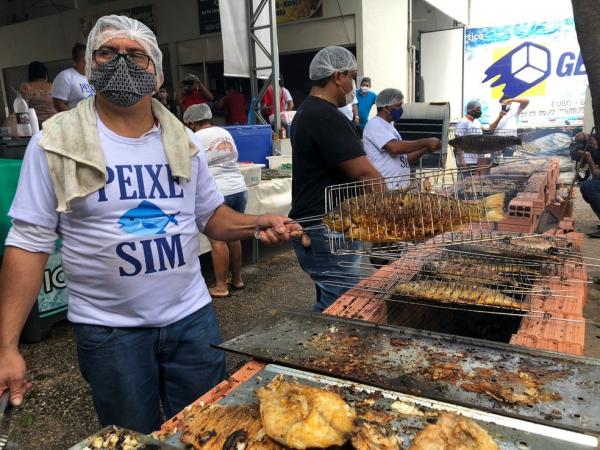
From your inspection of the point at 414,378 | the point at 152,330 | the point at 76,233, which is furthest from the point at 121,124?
the point at 414,378

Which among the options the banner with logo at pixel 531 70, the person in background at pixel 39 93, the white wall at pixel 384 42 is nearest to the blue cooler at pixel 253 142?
the person in background at pixel 39 93

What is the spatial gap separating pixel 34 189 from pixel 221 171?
3.73m

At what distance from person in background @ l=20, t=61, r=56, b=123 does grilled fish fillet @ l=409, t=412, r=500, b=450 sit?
23.8ft

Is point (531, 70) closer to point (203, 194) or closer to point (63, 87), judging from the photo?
point (63, 87)

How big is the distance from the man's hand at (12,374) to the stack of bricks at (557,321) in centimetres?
197

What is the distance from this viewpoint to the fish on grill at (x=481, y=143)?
6.69 m

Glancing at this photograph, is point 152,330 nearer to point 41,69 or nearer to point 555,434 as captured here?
point 555,434

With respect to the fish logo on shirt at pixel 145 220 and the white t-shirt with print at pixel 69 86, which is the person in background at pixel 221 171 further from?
the fish logo on shirt at pixel 145 220

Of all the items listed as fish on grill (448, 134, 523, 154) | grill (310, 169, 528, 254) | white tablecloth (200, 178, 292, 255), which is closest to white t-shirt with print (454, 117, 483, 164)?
fish on grill (448, 134, 523, 154)

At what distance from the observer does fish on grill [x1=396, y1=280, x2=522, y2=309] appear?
A: 7.75 feet

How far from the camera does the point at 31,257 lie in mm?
1854

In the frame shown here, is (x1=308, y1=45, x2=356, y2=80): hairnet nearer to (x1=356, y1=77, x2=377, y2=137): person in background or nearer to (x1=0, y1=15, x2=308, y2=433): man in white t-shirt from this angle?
(x1=0, y1=15, x2=308, y2=433): man in white t-shirt

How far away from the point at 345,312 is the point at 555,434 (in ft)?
3.77

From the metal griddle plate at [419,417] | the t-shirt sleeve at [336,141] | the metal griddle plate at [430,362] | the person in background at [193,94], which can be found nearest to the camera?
the metal griddle plate at [419,417]
